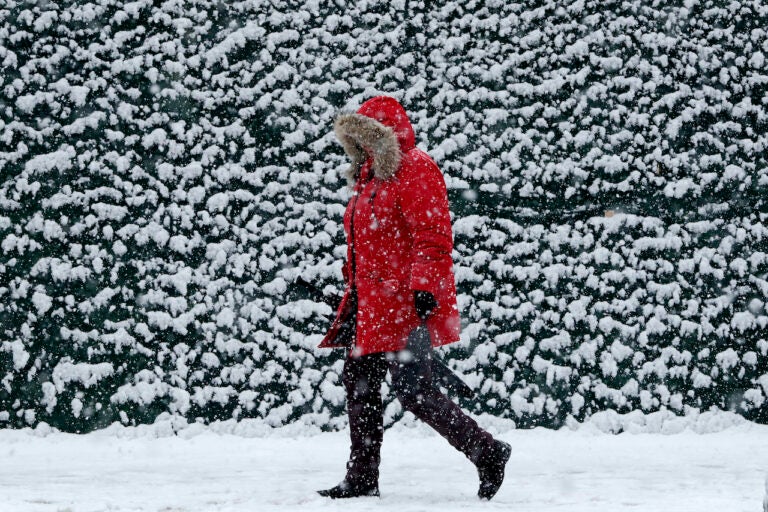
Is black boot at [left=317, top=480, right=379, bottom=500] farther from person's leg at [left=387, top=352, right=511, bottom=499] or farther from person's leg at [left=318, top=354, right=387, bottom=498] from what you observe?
person's leg at [left=387, top=352, right=511, bottom=499]

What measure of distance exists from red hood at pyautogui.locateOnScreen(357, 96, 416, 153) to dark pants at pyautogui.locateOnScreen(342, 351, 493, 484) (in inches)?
30.0

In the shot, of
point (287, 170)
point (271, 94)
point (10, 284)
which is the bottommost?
point (10, 284)

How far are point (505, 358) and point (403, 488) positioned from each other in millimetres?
1168

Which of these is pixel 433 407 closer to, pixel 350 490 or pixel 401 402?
pixel 401 402

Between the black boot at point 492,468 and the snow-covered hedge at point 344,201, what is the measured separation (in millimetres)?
1337

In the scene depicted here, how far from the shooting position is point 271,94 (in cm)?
427

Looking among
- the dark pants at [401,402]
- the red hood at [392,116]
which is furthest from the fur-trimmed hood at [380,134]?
the dark pants at [401,402]

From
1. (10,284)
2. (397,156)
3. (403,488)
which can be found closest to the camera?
(397,156)

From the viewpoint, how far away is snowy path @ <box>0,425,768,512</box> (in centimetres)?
293

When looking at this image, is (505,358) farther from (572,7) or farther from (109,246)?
(109,246)

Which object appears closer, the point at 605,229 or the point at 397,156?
the point at 397,156

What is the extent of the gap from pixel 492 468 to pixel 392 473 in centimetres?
87

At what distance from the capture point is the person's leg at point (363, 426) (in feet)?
9.84

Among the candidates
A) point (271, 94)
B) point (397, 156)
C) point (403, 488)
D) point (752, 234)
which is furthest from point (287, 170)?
point (752, 234)
